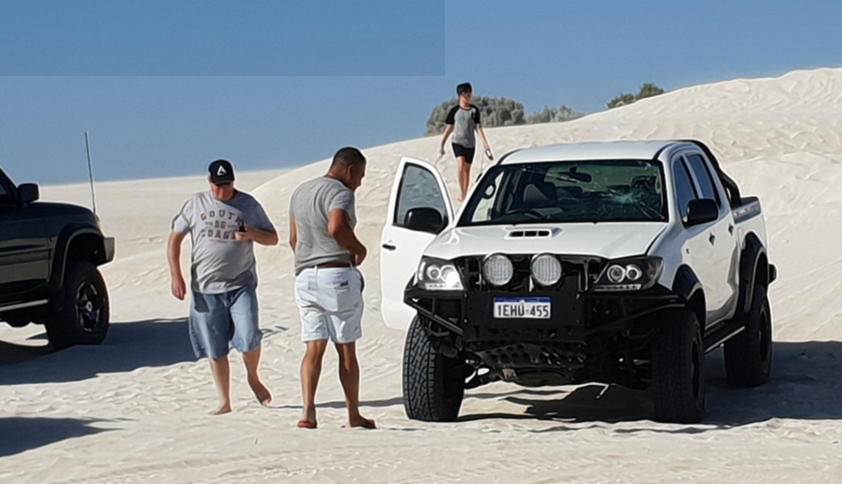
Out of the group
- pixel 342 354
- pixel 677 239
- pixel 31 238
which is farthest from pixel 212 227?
pixel 31 238

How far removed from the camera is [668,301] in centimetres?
857

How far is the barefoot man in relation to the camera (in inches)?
335

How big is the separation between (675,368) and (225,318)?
10.1 ft

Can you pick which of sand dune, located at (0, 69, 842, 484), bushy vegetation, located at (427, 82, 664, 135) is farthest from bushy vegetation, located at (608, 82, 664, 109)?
sand dune, located at (0, 69, 842, 484)

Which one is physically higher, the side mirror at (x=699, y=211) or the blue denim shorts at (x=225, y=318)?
the side mirror at (x=699, y=211)

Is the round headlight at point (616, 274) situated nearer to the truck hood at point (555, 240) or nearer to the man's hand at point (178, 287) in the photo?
the truck hood at point (555, 240)

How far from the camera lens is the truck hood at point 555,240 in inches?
338

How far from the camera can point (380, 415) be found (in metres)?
10.0

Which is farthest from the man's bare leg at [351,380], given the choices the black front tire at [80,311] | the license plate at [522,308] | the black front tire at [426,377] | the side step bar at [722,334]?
the black front tire at [80,311]

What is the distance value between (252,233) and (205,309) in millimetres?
624

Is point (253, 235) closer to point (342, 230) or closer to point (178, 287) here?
point (178, 287)

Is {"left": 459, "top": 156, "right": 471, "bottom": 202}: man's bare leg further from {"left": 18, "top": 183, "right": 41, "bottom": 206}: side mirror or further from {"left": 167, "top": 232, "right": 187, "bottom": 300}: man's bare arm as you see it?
{"left": 167, "top": 232, "right": 187, "bottom": 300}: man's bare arm

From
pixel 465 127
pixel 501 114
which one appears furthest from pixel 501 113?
pixel 465 127

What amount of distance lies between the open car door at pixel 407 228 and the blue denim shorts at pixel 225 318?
951mm
